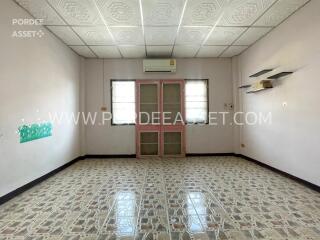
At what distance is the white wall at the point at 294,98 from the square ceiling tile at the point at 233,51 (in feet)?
1.40

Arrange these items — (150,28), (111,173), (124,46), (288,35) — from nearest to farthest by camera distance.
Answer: (288,35), (150,28), (111,173), (124,46)

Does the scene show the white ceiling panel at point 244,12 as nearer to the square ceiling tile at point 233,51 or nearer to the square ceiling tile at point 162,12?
the square ceiling tile at point 162,12

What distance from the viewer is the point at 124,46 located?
208 inches

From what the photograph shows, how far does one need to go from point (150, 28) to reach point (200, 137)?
11.7ft

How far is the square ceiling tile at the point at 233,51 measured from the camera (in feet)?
18.2

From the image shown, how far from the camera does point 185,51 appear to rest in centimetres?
575

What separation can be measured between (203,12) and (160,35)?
1235 mm

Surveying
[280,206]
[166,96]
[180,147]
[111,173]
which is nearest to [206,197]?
[280,206]

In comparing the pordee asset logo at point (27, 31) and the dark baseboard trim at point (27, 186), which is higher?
the pordee asset logo at point (27, 31)

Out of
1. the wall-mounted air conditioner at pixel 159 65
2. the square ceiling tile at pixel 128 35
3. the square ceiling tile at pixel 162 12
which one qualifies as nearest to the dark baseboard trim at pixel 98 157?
the wall-mounted air conditioner at pixel 159 65

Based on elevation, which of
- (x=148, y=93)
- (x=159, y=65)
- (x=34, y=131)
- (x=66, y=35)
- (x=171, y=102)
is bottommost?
(x=34, y=131)

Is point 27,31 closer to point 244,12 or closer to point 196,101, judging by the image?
point 244,12

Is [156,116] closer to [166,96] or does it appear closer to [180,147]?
[166,96]

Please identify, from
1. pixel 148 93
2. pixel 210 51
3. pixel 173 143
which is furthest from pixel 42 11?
pixel 173 143
